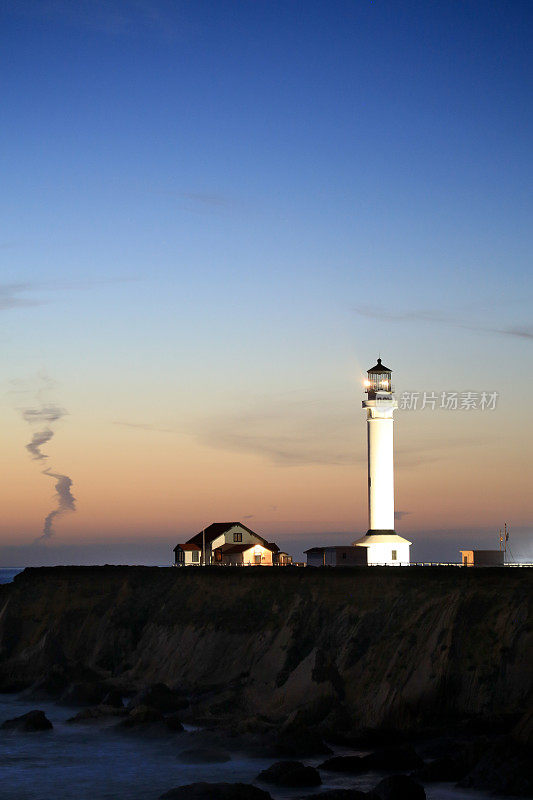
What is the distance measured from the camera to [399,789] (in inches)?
1190

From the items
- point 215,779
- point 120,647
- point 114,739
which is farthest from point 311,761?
point 120,647

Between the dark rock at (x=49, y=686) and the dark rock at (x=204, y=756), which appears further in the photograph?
the dark rock at (x=49, y=686)

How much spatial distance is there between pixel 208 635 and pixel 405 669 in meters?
17.9

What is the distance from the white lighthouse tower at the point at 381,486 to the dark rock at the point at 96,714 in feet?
95.6

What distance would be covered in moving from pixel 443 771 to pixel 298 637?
19459 mm

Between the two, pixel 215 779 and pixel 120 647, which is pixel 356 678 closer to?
pixel 215 779

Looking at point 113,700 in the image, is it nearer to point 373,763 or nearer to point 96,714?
point 96,714

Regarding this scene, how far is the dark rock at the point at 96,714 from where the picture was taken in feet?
158

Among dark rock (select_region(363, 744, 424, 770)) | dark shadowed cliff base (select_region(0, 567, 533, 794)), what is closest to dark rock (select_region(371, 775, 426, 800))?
dark shadowed cliff base (select_region(0, 567, 533, 794))

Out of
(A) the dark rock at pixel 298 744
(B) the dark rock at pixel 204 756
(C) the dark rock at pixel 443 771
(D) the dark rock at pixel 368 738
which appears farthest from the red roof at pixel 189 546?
(C) the dark rock at pixel 443 771

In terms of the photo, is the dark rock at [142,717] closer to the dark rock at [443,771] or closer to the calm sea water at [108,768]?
the calm sea water at [108,768]

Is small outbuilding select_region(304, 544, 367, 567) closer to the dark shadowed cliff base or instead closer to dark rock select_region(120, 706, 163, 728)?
the dark shadowed cliff base

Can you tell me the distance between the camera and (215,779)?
118 ft

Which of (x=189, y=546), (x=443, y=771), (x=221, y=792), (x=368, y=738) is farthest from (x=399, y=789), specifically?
(x=189, y=546)
